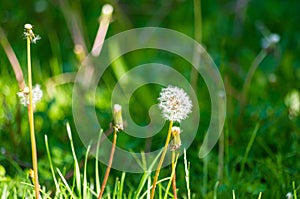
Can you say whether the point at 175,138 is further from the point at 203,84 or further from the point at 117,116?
the point at 203,84

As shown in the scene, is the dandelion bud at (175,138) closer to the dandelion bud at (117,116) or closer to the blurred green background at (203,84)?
the dandelion bud at (117,116)

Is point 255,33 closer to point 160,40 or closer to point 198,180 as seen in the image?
point 160,40

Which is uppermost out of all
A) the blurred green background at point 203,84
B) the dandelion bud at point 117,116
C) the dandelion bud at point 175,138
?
the blurred green background at point 203,84

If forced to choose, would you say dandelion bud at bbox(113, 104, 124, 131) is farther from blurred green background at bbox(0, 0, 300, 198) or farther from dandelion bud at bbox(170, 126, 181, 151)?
blurred green background at bbox(0, 0, 300, 198)

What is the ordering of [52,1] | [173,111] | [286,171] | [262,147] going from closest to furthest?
[173,111], [286,171], [262,147], [52,1]

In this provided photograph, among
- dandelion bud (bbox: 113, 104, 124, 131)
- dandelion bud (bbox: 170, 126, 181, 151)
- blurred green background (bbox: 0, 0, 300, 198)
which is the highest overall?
blurred green background (bbox: 0, 0, 300, 198)

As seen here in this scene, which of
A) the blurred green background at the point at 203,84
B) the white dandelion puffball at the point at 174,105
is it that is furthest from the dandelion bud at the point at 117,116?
the blurred green background at the point at 203,84

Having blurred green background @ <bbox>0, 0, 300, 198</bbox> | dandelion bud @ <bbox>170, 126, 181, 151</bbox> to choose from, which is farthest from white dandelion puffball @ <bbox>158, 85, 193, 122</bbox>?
blurred green background @ <bbox>0, 0, 300, 198</bbox>

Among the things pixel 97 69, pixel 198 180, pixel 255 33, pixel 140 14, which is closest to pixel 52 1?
pixel 140 14

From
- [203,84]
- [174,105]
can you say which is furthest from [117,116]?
[203,84]
